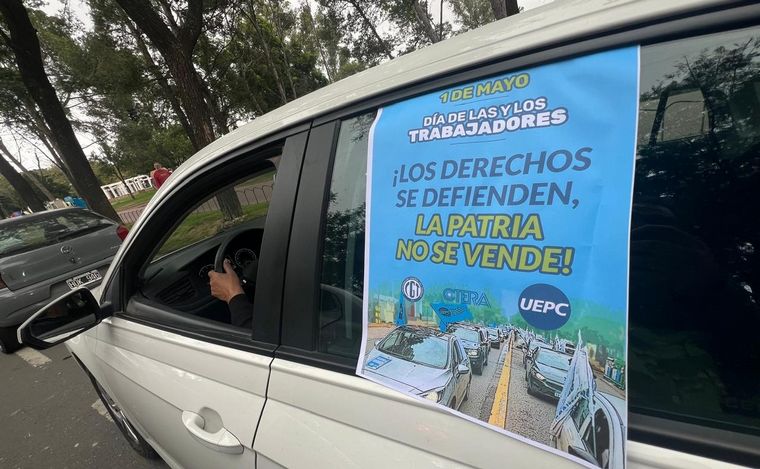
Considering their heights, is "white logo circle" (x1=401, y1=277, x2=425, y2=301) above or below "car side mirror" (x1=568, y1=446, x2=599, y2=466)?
above

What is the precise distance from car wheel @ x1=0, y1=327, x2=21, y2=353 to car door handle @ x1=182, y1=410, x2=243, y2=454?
A: 5.19 m

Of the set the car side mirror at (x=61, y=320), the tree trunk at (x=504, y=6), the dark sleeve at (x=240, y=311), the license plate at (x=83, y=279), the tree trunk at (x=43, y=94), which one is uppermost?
the tree trunk at (x=504, y=6)

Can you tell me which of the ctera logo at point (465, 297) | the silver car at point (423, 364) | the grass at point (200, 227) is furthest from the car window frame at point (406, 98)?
the grass at point (200, 227)

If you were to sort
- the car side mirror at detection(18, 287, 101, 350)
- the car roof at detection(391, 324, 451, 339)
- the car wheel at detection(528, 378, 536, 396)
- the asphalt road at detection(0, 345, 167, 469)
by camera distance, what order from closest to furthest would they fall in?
the car wheel at detection(528, 378, 536, 396) < the car roof at detection(391, 324, 451, 339) < the car side mirror at detection(18, 287, 101, 350) < the asphalt road at detection(0, 345, 167, 469)

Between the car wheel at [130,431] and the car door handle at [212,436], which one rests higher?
the car door handle at [212,436]

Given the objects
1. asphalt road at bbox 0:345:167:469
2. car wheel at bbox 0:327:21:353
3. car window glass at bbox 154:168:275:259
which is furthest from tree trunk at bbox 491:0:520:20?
car wheel at bbox 0:327:21:353

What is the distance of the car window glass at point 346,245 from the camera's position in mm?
967

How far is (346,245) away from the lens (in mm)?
1009

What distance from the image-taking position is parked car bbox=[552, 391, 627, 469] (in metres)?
0.62

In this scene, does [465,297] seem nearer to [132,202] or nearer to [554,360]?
[554,360]

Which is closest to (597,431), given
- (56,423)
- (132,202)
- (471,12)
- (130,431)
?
(130,431)

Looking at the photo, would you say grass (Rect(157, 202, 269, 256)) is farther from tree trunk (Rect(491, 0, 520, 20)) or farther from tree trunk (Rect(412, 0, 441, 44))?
tree trunk (Rect(412, 0, 441, 44))

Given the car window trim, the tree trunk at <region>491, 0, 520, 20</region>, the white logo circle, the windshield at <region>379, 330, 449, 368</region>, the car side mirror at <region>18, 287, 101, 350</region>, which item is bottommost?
the car side mirror at <region>18, 287, 101, 350</region>

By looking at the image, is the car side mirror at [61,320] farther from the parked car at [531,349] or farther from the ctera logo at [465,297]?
the parked car at [531,349]
